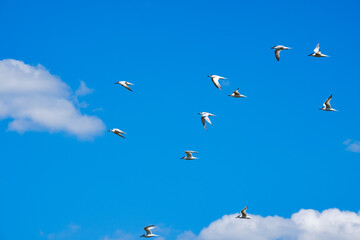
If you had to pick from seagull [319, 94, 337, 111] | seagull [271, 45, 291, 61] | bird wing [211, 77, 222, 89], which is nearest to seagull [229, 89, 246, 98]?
bird wing [211, 77, 222, 89]

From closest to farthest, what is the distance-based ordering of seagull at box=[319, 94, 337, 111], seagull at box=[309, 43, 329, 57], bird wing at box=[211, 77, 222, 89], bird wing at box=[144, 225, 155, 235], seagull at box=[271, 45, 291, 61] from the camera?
bird wing at box=[211, 77, 222, 89]
bird wing at box=[144, 225, 155, 235]
seagull at box=[319, 94, 337, 111]
seagull at box=[309, 43, 329, 57]
seagull at box=[271, 45, 291, 61]

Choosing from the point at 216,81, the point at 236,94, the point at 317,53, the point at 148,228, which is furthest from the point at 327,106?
the point at 148,228

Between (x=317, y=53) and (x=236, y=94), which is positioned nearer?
(x=317, y=53)

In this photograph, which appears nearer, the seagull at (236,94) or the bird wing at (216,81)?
the bird wing at (216,81)

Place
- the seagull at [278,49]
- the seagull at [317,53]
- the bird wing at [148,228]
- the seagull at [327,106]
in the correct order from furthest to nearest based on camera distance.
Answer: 1. the seagull at [278,49]
2. the seagull at [317,53]
3. the seagull at [327,106]
4. the bird wing at [148,228]

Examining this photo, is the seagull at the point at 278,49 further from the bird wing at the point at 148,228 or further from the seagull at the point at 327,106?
the bird wing at the point at 148,228

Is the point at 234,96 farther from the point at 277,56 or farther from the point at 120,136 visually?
the point at 120,136

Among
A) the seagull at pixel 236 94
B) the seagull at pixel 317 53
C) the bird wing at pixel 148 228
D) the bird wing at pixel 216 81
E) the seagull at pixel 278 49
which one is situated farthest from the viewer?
the seagull at pixel 236 94

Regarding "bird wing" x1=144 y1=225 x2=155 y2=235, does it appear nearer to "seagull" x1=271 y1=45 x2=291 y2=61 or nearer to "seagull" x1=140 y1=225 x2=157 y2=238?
"seagull" x1=140 y1=225 x2=157 y2=238

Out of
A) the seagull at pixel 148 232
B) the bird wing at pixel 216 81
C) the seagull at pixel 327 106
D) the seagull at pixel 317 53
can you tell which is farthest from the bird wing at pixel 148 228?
the seagull at pixel 317 53

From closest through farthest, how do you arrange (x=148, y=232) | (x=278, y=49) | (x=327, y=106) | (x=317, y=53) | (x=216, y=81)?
(x=216, y=81) → (x=148, y=232) → (x=317, y=53) → (x=327, y=106) → (x=278, y=49)

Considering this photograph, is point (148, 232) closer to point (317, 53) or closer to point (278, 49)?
point (278, 49)

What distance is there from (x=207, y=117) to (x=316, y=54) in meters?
13.3

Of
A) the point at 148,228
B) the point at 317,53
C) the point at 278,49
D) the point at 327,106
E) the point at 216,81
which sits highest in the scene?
the point at 278,49
